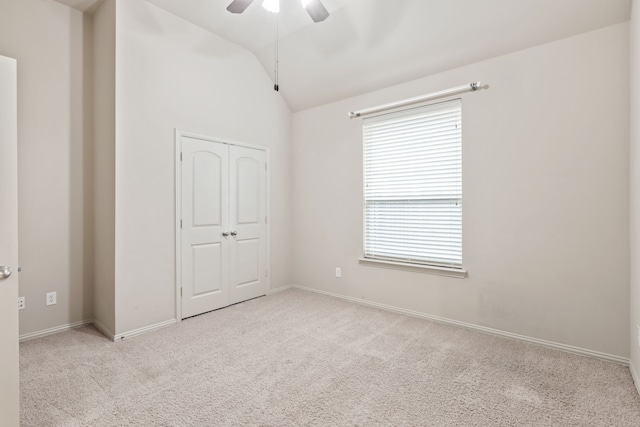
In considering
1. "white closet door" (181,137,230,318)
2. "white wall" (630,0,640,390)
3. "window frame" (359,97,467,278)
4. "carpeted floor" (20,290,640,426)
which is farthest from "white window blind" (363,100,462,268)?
"white closet door" (181,137,230,318)

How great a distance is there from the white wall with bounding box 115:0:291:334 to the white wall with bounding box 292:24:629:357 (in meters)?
2.24

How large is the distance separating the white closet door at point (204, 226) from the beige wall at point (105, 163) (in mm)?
660

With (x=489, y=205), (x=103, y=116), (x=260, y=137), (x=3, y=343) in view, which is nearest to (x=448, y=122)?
(x=489, y=205)

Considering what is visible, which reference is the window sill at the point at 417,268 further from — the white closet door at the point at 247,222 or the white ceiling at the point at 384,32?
the white ceiling at the point at 384,32

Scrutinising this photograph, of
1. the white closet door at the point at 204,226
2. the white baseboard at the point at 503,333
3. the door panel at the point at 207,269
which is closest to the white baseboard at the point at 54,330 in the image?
the white closet door at the point at 204,226

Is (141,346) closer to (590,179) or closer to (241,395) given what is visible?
(241,395)

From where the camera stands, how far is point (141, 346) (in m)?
2.82

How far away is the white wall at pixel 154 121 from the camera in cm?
304

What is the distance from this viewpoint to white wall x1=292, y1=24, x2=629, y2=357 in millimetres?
2514

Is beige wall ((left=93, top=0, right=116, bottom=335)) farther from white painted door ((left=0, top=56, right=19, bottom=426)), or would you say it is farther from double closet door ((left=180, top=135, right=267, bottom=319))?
white painted door ((left=0, top=56, right=19, bottom=426))

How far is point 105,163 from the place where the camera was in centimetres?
314

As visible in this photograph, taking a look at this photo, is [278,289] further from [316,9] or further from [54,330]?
[316,9]

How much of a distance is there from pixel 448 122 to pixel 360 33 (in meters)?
1.31

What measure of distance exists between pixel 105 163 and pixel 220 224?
1.30 m
